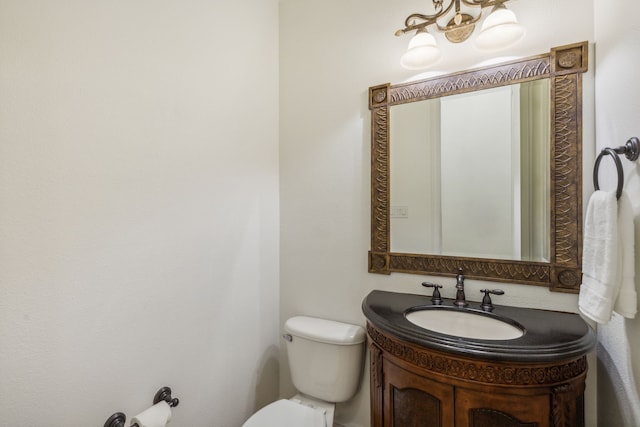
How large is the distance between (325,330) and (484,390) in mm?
843

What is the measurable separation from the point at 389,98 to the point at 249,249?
114 cm

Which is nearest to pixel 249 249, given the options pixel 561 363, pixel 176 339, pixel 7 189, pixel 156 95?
pixel 176 339

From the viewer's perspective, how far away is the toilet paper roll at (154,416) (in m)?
1.08

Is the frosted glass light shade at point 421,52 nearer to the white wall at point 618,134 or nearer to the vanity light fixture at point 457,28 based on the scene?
the vanity light fixture at point 457,28

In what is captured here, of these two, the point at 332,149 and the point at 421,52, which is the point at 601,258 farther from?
the point at 332,149

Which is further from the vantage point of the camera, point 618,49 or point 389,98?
point 389,98

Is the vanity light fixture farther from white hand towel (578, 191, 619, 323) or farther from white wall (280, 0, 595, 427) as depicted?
white hand towel (578, 191, 619, 323)

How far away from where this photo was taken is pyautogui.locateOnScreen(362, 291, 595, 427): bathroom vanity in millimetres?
908

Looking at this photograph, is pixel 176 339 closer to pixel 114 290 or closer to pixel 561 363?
pixel 114 290

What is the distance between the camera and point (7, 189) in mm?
879

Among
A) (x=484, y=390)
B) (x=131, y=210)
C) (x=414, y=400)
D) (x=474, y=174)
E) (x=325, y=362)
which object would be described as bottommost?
(x=325, y=362)

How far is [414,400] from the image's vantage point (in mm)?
1091

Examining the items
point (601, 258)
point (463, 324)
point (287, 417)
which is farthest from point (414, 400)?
point (601, 258)

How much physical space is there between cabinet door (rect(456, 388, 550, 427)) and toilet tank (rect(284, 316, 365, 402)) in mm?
651
